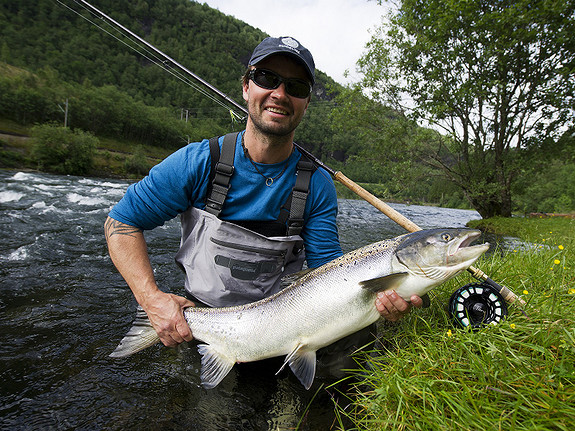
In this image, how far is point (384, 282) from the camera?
6.95 ft

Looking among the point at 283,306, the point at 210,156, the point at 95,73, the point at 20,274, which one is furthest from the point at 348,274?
the point at 95,73

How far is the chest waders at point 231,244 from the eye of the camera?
2.88 meters

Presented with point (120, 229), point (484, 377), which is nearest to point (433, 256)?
point (484, 377)

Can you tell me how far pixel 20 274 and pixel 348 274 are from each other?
562 centimetres

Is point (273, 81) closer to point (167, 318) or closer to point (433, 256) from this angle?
point (433, 256)

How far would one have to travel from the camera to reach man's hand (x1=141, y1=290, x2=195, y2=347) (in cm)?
247

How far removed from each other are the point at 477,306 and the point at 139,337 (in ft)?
8.78

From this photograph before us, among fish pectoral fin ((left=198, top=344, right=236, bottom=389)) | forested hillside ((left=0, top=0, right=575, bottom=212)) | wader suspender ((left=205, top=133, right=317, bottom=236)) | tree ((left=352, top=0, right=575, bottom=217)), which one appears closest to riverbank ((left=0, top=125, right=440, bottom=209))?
forested hillside ((left=0, top=0, right=575, bottom=212))

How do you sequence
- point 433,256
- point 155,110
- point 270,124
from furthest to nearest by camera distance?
point 155,110
point 270,124
point 433,256

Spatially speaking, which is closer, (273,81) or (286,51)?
(286,51)

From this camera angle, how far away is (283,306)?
7.73 ft

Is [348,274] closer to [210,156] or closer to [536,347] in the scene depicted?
[536,347]

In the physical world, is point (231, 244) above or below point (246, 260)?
above

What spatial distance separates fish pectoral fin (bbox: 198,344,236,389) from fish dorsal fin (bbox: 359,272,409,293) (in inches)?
48.5
